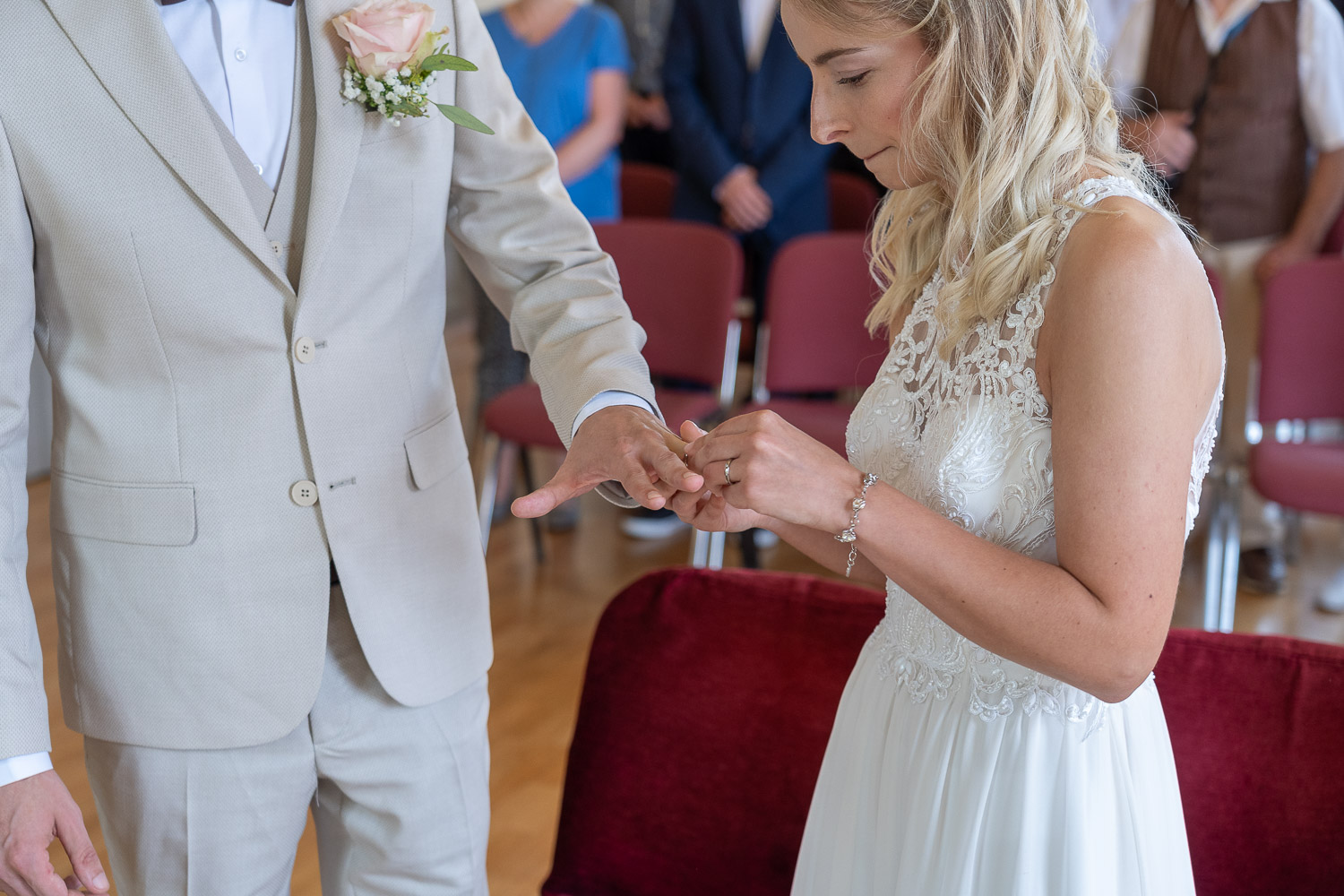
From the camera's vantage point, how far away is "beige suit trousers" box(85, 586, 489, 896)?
4.71ft

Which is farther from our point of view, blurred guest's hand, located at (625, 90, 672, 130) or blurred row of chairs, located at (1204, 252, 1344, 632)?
blurred guest's hand, located at (625, 90, 672, 130)

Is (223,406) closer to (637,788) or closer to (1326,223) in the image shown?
(637,788)

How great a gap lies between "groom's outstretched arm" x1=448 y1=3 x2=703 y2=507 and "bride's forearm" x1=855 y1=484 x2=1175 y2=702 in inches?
13.9

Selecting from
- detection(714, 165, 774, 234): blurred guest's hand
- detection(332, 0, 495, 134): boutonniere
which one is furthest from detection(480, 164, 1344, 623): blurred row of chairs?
detection(332, 0, 495, 134): boutonniere

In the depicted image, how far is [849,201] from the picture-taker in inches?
197

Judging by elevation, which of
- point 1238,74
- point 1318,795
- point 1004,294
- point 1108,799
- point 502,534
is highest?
point 1238,74

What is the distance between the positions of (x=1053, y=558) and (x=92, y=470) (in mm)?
1092

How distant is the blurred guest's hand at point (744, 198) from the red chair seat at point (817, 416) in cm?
74

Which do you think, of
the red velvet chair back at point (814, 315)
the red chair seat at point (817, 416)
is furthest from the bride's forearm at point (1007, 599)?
the red velvet chair back at point (814, 315)

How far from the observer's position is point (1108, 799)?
1309 mm

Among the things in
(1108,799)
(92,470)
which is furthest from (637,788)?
(92,470)

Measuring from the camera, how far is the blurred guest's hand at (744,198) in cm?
426

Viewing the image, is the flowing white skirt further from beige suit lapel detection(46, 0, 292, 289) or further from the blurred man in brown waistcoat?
the blurred man in brown waistcoat

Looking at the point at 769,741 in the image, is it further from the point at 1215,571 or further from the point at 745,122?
the point at 745,122
